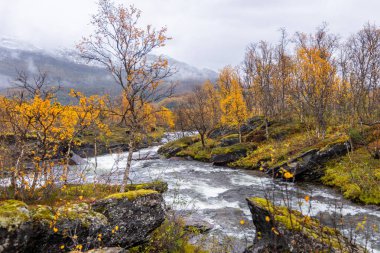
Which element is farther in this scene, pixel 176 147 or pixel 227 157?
pixel 176 147

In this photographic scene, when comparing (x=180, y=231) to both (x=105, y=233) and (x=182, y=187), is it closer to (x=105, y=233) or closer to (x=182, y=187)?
(x=105, y=233)

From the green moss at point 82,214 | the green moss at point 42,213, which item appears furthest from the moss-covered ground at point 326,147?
the green moss at point 42,213

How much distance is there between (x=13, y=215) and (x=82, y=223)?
1.76 m

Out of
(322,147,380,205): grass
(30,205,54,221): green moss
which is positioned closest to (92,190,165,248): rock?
(30,205,54,221): green moss

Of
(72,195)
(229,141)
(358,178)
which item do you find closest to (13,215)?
(72,195)

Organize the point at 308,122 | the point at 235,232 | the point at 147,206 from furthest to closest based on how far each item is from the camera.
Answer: the point at 308,122
the point at 235,232
the point at 147,206

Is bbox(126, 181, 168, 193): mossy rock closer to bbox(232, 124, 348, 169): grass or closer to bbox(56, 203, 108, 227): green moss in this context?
bbox(56, 203, 108, 227): green moss

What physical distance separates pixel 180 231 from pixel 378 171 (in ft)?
53.2

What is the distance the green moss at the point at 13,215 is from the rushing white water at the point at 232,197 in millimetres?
5075

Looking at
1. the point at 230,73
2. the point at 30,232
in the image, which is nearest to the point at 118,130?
the point at 230,73

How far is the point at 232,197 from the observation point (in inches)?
774

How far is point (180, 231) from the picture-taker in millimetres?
10352

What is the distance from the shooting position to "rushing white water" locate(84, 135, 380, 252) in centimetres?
1358

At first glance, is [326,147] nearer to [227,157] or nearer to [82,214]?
[227,157]
